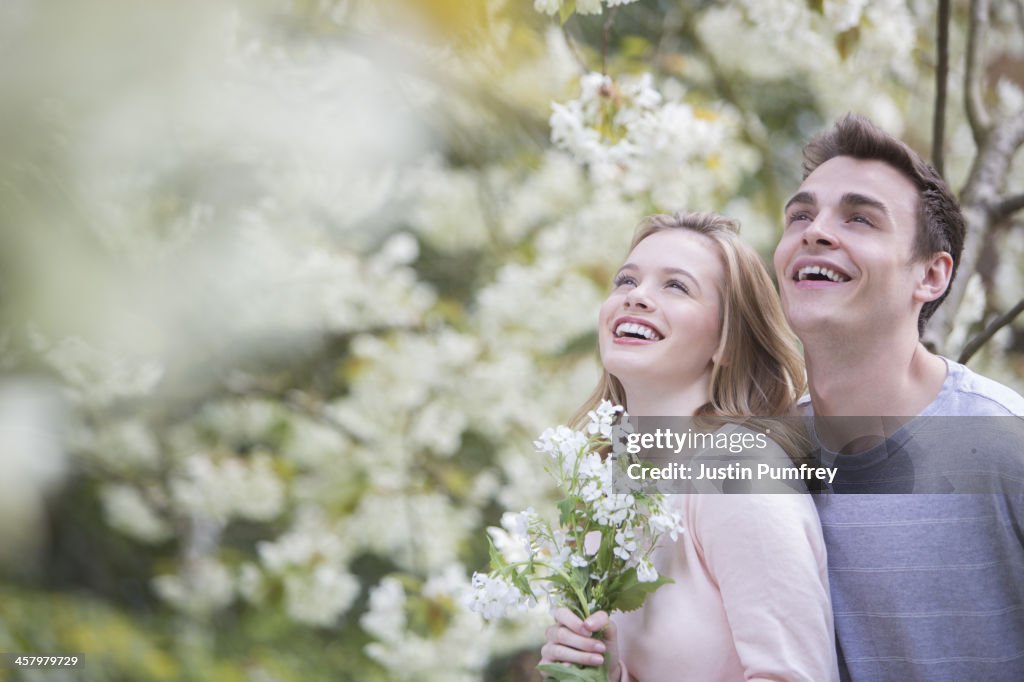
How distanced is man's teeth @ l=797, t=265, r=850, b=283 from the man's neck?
7 centimetres

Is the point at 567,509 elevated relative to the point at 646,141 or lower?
lower

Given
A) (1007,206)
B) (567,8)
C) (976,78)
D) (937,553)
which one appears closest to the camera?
(937,553)

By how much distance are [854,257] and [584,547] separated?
1.42 feet

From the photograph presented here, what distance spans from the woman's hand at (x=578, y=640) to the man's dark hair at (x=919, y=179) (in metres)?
0.55

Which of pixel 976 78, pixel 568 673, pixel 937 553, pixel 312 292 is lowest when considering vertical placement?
pixel 568 673

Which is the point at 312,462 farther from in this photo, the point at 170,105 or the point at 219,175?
the point at 170,105

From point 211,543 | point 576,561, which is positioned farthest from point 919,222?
point 211,543

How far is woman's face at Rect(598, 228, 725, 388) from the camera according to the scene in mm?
1139

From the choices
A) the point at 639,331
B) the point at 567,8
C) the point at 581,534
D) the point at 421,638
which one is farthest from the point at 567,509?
the point at 421,638

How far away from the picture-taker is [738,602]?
0.95 metres

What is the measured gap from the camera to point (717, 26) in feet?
9.14

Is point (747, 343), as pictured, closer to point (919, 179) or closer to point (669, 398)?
point (669, 398)

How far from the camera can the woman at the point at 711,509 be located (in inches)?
37.1

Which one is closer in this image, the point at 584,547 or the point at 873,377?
the point at 584,547
